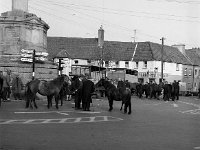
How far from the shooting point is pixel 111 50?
281 ft

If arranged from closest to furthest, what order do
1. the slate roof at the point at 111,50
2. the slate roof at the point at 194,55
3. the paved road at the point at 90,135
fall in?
the paved road at the point at 90,135 < the slate roof at the point at 111,50 < the slate roof at the point at 194,55

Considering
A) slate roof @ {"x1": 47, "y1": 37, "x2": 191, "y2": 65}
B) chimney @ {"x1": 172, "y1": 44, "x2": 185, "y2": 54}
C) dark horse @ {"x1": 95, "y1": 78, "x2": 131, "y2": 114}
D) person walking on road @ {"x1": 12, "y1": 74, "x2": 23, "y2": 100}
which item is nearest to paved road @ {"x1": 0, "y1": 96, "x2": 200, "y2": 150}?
dark horse @ {"x1": 95, "y1": 78, "x2": 131, "y2": 114}

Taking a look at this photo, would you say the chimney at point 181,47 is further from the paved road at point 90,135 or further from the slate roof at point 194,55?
the paved road at point 90,135

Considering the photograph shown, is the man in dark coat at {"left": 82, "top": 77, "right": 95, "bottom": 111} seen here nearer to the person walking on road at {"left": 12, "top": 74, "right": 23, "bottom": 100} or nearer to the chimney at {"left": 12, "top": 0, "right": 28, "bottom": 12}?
the person walking on road at {"left": 12, "top": 74, "right": 23, "bottom": 100}

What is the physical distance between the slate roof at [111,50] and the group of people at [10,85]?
53553 millimetres

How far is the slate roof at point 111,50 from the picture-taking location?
83812mm

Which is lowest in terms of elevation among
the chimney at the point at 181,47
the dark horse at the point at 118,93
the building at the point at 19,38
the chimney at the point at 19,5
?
the dark horse at the point at 118,93

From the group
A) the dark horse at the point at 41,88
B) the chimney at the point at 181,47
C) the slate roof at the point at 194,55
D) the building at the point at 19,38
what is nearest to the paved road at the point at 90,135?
the dark horse at the point at 41,88

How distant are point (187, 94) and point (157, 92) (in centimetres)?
2489

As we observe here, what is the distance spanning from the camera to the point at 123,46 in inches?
3413

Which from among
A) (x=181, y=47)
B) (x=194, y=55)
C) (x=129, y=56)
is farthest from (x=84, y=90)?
(x=194, y=55)

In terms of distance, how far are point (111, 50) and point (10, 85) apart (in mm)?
58032

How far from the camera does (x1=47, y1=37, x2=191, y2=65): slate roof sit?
8381cm

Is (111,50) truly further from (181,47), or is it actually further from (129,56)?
(181,47)
